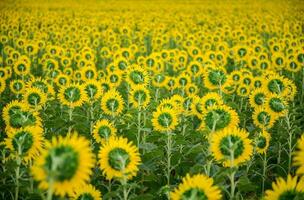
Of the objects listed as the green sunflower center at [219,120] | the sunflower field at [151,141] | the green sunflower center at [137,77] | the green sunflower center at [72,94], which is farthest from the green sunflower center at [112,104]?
the green sunflower center at [219,120]

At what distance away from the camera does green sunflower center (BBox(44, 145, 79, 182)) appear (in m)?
1.80

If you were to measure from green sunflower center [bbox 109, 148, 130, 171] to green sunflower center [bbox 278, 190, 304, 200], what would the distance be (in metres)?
1.00

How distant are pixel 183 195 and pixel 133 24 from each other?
14104 mm

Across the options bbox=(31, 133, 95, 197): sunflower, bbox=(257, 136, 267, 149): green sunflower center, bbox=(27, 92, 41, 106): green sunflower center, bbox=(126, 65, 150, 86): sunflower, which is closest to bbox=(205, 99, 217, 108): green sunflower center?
bbox=(257, 136, 267, 149): green sunflower center

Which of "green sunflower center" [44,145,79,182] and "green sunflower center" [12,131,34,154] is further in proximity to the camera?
"green sunflower center" [12,131,34,154]

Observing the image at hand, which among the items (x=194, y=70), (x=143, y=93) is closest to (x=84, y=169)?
(x=143, y=93)

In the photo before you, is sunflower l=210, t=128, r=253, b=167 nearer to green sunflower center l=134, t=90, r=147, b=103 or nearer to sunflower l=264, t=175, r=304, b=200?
sunflower l=264, t=175, r=304, b=200

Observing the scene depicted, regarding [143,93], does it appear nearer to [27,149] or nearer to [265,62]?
[27,149]

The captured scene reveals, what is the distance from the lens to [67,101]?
14.6 ft

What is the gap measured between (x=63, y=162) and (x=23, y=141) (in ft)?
3.30

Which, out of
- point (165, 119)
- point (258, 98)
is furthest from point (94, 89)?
point (258, 98)

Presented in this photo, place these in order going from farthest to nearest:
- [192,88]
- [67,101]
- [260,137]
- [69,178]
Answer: [192,88] < [67,101] < [260,137] < [69,178]

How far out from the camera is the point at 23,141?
271 cm

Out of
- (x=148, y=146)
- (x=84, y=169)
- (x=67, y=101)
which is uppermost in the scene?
(x=84, y=169)
